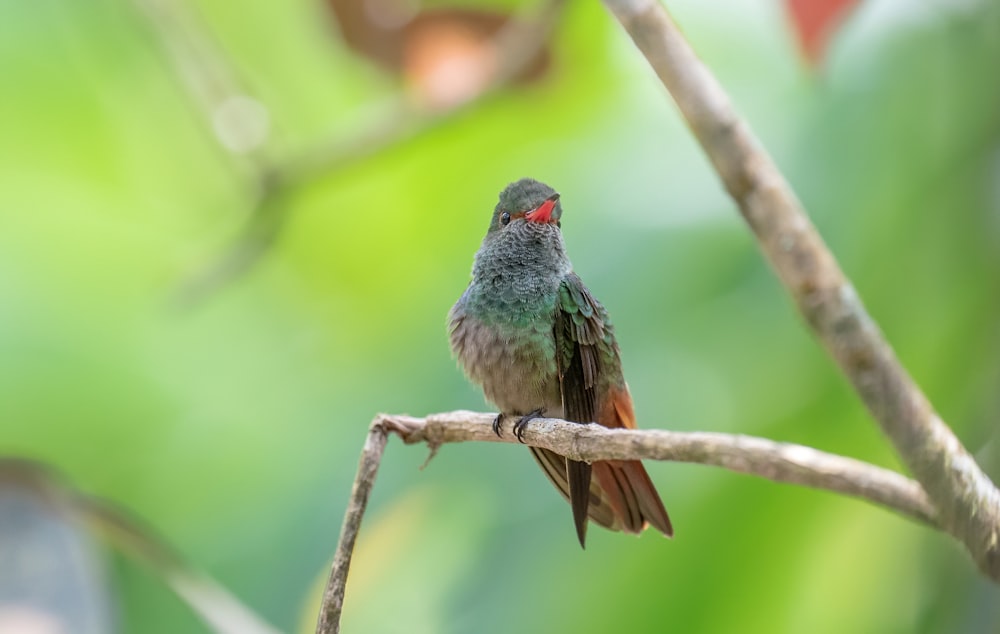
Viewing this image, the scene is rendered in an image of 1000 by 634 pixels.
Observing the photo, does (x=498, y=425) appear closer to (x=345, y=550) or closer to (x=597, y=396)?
(x=597, y=396)

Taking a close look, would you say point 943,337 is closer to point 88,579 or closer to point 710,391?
point 710,391

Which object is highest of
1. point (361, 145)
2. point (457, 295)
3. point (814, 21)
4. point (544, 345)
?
point (361, 145)

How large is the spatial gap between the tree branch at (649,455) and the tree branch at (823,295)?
29 mm

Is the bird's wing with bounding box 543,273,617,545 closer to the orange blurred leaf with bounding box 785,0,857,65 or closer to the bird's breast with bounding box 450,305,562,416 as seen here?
the bird's breast with bounding box 450,305,562,416

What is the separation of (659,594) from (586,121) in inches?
108

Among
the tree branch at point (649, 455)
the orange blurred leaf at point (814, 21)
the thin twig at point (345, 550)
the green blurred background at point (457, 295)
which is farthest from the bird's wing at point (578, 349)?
the green blurred background at point (457, 295)

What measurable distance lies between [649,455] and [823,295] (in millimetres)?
212

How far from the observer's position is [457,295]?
3.63 metres

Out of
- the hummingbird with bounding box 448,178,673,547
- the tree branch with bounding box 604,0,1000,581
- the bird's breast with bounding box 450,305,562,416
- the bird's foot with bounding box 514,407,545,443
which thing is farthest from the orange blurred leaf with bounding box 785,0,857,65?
the tree branch with bounding box 604,0,1000,581

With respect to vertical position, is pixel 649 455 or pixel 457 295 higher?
pixel 457 295

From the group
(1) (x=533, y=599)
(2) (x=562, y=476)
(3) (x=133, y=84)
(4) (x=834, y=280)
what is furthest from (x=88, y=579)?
(3) (x=133, y=84)

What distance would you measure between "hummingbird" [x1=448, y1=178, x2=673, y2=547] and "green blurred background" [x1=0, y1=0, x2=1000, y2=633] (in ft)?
2.03

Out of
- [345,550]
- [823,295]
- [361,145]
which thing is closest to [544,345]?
[345,550]

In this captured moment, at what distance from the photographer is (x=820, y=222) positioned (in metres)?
2.98
